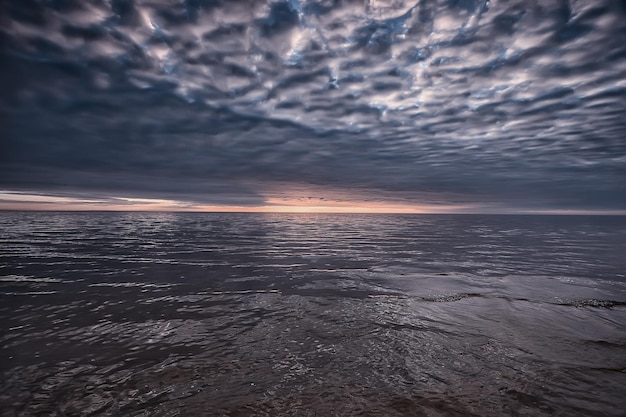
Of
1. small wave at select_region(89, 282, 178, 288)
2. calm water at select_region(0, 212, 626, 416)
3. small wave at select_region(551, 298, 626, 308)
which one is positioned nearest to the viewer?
calm water at select_region(0, 212, 626, 416)

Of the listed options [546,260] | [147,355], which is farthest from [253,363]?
[546,260]

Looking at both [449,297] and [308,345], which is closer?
[308,345]

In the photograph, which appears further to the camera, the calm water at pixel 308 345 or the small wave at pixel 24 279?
the small wave at pixel 24 279

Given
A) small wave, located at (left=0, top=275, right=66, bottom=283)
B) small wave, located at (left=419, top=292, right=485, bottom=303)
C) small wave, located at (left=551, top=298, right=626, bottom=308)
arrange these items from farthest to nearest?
small wave, located at (left=0, top=275, right=66, bottom=283), small wave, located at (left=419, top=292, right=485, bottom=303), small wave, located at (left=551, top=298, right=626, bottom=308)

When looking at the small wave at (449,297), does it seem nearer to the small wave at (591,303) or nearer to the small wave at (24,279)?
the small wave at (591,303)

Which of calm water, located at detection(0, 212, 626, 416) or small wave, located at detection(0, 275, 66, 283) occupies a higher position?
calm water, located at detection(0, 212, 626, 416)

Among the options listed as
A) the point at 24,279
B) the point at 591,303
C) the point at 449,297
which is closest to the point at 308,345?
the point at 449,297

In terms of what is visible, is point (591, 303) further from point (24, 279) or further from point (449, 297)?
point (24, 279)

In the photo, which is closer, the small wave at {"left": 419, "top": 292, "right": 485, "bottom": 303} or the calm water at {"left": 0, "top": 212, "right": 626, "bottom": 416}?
the calm water at {"left": 0, "top": 212, "right": 626, "bottom": 416}

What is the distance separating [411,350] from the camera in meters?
7.71

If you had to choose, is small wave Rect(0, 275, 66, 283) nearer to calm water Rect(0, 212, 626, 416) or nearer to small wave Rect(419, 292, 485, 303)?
calm water Rect(0, 212, 626, 416)

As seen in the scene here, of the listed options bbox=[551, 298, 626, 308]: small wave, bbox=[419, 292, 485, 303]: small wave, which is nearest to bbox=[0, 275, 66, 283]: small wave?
bbox=[419, 292, 485, 303]: small wave

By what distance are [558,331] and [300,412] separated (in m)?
8.88

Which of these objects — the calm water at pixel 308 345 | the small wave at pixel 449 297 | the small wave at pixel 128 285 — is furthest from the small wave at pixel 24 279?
the small wave at pixel 449 297
